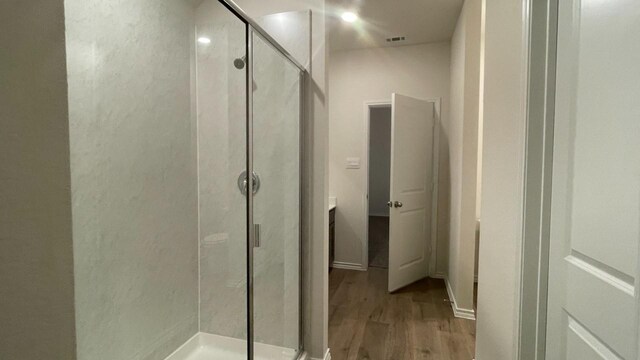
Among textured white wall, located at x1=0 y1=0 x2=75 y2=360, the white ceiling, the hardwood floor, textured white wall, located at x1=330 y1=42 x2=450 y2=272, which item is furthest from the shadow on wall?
textured white wall, located at x1=0 y1=0 x2=75 y2=360

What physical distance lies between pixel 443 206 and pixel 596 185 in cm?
260

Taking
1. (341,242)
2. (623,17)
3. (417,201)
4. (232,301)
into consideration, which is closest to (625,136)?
(623,17)

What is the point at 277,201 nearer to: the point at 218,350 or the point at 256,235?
the point at 256,235

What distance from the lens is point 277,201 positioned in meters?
1.87

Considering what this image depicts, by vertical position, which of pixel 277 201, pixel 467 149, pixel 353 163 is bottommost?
pixel 277 201

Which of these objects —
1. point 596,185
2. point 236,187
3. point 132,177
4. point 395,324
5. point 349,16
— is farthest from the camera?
point 349,16

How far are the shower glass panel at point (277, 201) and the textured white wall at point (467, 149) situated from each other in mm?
1550

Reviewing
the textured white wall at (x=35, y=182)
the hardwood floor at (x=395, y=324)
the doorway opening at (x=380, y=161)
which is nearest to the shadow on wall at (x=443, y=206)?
the hardwood floor at (x=395, y=324)

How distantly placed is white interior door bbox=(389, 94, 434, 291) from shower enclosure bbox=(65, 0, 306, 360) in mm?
1412

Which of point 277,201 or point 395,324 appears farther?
point 395,324

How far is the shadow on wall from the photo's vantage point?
10.8 feet

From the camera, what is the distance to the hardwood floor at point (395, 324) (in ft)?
6.63

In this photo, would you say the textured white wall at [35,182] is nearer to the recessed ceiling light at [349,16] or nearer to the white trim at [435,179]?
the recessed ceiling light at [349,16]

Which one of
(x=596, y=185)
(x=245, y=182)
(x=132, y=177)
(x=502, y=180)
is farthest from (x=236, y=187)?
(x=596, y=185)
